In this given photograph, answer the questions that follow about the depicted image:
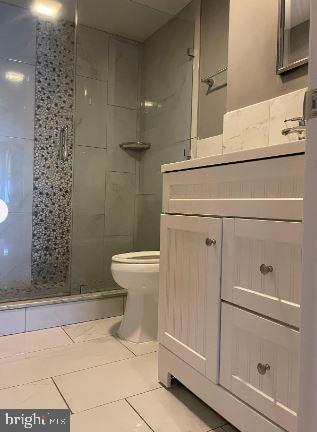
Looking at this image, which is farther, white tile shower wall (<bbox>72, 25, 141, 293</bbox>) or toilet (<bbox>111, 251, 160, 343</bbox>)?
white tile shower wall (<bbox>72, 25, 141, 293</bbox>)

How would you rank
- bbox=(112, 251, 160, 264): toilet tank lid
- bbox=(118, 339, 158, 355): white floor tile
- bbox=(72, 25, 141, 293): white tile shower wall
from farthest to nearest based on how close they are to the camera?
bbox=(72, 25, 141, 293): white tile shower wall → bbox=(112, 251, 160, 264): toilet tank lid → bbox=(118, 339, 158, 355): white floor tile

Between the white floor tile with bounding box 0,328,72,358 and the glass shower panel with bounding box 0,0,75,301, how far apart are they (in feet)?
1.71

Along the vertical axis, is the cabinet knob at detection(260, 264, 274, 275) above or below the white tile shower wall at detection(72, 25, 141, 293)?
below

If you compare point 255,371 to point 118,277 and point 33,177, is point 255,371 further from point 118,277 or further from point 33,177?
point 33,177

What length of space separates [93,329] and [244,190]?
1316 millimetres

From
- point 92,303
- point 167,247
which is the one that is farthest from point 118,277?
point 167,247

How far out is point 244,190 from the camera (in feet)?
3.04

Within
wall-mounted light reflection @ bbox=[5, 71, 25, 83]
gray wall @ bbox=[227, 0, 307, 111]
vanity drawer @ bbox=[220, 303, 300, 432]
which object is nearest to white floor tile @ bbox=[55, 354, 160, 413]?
vanity drawer @ bbox=[220, 303, 300, 432]

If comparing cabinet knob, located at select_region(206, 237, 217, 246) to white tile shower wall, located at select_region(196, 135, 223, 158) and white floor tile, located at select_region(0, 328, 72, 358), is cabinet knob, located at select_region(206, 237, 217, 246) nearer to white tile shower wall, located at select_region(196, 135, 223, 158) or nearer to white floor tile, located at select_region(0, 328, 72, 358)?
white tile shower wall, located at select_region(196, 135, 223, 158)

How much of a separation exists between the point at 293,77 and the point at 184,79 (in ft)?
3.52

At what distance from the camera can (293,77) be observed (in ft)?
4.38

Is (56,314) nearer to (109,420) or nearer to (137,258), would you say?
(137,258)

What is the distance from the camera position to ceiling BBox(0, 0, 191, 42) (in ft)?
7.60

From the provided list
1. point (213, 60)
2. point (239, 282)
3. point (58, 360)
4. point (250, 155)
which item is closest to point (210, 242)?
point (239, 282)
